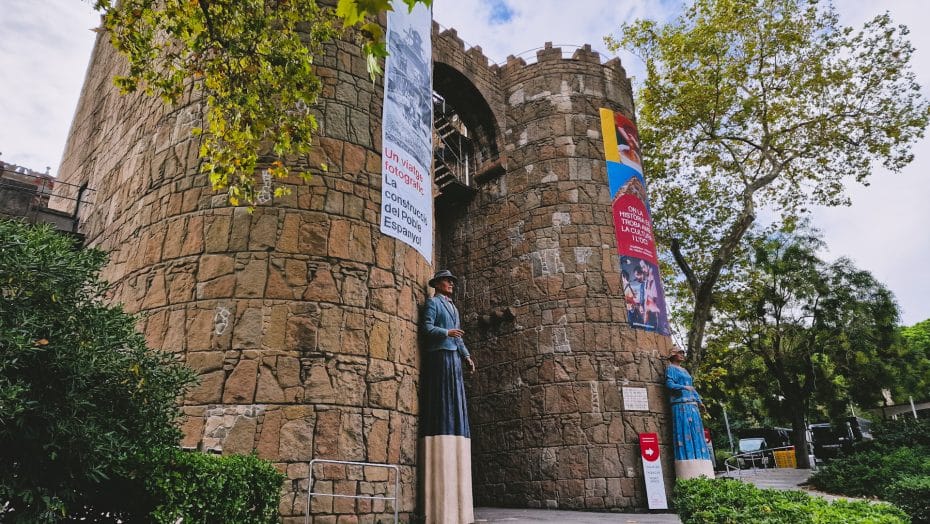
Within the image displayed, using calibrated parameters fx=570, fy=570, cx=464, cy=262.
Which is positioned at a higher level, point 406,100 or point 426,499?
point 406,100

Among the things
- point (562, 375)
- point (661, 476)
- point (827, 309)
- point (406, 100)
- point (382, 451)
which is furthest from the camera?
→ point (827, 309)

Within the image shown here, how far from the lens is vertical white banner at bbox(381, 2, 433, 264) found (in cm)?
814

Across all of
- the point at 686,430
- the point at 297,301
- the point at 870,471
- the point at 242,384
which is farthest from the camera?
the point at 870,471

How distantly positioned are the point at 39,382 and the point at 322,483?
133 inches

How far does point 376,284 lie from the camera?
24.6ft

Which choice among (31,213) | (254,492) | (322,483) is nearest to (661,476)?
(322,483)

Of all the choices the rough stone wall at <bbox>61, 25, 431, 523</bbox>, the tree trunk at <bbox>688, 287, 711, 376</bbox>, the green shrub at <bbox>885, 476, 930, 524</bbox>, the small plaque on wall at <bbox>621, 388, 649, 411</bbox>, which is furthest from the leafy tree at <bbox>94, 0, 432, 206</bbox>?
the tree trunk at <bbox>688, 287, 711, 376</bbox>

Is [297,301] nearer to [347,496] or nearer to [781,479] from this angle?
[347,496]

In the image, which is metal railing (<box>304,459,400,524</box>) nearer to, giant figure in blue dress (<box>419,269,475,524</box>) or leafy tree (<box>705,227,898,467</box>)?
giant figure in blue dress (<box>419,269,475,524</box>)

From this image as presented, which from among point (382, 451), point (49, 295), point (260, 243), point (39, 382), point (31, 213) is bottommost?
point (382, 451)

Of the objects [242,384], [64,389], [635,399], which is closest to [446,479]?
[242,384]

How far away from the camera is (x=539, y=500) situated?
36.8 ft

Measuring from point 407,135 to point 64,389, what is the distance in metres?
5.96

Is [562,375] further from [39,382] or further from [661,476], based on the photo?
[39,382]
